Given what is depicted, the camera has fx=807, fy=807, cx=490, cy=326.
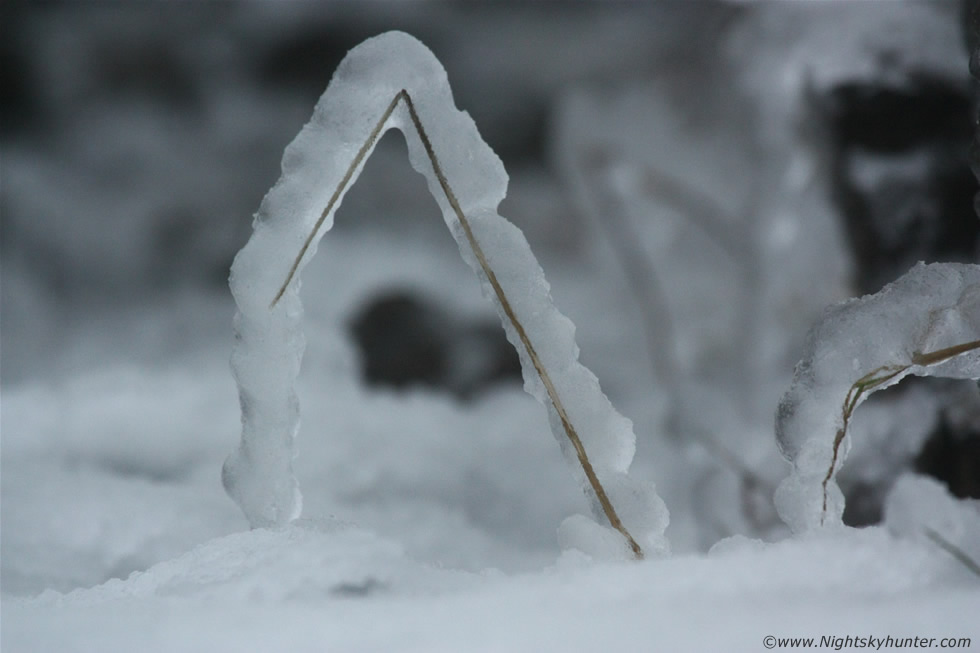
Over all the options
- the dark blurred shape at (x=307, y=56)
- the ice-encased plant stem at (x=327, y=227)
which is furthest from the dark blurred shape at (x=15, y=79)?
the ice-encased plant stem at (x=327, y=227)

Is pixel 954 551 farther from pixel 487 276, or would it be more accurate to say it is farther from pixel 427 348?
pixel 427 348

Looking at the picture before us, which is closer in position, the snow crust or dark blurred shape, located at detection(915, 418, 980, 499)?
the snow crust

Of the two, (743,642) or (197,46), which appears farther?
(197,46)

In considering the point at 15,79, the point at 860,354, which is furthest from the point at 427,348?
the point at 860,354

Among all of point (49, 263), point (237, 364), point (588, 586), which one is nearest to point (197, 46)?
point (49, 263)

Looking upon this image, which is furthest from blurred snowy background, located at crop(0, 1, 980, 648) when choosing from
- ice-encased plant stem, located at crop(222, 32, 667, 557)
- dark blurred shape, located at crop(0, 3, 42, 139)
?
ice-encased plant stem, located at crop(222, 32, 667, 557)

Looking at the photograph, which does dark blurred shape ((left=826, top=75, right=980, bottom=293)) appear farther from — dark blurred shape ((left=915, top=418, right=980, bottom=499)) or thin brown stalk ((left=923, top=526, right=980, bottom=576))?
thin brown stalk ((left=923, top=526, right=980, bottom=576))

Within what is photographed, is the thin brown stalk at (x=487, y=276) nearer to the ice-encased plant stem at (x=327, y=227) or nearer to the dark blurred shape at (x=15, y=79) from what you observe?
→ the ice-encased plant stem at (x=327, y=227)

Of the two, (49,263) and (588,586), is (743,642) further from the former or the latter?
(49,263)
